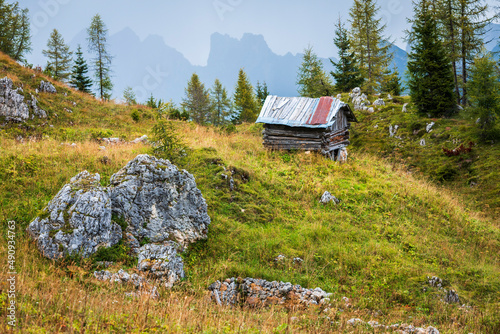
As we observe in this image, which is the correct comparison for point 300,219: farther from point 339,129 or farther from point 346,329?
point 339,129

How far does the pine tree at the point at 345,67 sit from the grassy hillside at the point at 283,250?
25.8m

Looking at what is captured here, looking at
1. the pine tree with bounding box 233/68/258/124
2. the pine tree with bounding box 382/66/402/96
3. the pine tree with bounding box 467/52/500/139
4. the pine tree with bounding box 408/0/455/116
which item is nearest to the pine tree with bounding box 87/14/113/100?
the pine tree with bounding box 233/68/258/124

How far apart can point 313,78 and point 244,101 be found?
1034 centimetres

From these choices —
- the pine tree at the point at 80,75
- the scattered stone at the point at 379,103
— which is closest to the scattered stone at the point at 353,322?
the scattered stone at the point at 379,103

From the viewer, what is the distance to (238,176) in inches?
472

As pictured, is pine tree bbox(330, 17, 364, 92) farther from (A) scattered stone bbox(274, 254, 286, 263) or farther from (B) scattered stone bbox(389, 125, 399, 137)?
(A) scattered stone bbox(274, 254, 286, 263)

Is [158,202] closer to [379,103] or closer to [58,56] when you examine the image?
[379,103]

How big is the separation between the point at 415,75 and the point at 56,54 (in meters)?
43.2

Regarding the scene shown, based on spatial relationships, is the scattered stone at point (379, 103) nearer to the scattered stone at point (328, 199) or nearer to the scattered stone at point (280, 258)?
the scattered stone at point (328, 199)

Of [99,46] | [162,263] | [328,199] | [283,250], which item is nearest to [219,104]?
[99,46]

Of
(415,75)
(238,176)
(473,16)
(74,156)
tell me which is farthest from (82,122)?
(473,16)

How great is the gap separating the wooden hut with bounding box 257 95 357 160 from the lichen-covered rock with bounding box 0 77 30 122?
15.1 meters

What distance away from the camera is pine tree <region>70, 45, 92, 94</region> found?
3353 cm

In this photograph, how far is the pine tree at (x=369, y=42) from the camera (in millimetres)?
36469
